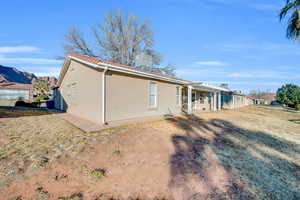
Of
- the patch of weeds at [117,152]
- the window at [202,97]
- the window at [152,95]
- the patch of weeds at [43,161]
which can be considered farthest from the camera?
the window at [202,97]

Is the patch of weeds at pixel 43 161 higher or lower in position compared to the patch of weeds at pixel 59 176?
higher

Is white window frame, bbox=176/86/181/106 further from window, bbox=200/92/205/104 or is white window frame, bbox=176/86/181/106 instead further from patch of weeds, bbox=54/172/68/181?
patch of weeds, bbox=54/172/68/181

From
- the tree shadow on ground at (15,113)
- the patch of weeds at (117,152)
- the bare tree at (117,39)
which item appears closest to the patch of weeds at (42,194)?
the patch of weeds at (117,152)

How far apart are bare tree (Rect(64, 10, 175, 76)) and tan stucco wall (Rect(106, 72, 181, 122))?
9.61 m

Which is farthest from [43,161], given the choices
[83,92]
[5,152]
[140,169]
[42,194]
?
[83,92]

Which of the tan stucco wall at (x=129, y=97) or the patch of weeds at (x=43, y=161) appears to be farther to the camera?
the tan stucco wall at (x=129, y=97)

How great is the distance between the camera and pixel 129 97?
7879 millimetres

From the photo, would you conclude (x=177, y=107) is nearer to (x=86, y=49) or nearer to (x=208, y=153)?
(x=208, y=153)

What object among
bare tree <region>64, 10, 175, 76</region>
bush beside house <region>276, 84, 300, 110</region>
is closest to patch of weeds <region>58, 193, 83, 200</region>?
bare tree <region>64, 10, 175, 76</region>

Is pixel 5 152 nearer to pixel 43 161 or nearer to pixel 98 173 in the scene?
pixel 43 161

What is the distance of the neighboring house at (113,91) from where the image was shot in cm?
695

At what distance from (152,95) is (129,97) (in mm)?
2065

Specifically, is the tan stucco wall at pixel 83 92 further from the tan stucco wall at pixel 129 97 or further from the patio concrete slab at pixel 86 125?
the tan stucco wall at pixel 129 97

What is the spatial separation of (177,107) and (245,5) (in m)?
9.00
